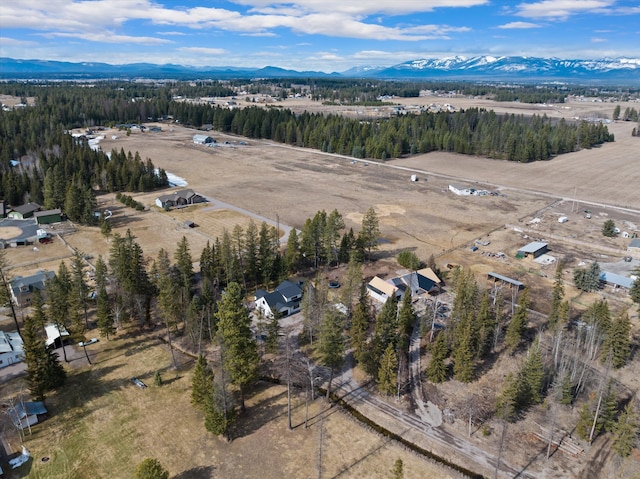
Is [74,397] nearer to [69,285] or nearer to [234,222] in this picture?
[69,285]

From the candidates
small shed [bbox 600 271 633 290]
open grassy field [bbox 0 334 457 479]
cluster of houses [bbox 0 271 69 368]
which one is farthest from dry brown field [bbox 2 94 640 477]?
cluster of houses [bbox 0 271 69 368]

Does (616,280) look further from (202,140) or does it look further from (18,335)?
(202,140)

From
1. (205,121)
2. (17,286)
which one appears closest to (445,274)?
(17,286)

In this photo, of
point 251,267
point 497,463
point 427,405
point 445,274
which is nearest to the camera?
point 497,463

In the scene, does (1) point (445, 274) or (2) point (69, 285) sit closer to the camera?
(2) point (69, 285)

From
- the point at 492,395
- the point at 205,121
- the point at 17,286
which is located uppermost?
the point at 205,121

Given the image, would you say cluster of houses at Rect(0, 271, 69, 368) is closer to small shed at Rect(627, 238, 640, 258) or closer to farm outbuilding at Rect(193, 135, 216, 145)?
small shed at Rect(627, 238, 640, 258)

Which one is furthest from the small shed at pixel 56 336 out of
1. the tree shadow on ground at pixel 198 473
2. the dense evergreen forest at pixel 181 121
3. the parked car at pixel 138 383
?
the dense evergreen forest at pixel 181 121
